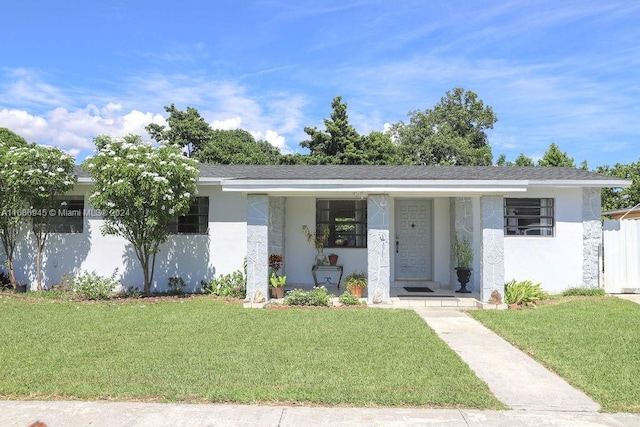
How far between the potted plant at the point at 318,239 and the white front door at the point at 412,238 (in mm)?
1926

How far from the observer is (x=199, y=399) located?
4.21m

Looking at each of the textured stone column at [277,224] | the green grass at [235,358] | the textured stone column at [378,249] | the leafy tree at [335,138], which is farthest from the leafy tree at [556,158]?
the green grass at [235,358]

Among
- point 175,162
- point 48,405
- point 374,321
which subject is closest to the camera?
point 48,405

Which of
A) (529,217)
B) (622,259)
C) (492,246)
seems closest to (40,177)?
(492,246)

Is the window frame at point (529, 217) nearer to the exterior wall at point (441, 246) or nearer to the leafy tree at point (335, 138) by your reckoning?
the exterior wall at point (441, 246)

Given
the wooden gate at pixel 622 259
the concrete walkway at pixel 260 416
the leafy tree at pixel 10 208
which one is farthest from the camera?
the wooden gate at pixel 622 259

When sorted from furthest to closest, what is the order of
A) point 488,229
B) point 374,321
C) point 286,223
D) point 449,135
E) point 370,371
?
point 449,135
point 286,223
point 488,229
point 374,321
point 370,371

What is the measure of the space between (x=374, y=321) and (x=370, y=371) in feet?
9.49

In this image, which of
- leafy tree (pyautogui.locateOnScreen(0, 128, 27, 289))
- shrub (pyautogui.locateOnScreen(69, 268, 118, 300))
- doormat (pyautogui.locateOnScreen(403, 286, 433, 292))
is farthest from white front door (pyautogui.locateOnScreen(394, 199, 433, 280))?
leafy tree (pyautogui.locateOnScreen(0, 128, 27, 289))

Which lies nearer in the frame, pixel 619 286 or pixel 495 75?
pixel 619 286

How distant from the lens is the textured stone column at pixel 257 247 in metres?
9.59

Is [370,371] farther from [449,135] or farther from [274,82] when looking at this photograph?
[449,135]

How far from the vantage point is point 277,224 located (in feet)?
37.0

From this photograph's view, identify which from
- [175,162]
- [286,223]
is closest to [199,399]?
[175,162]
